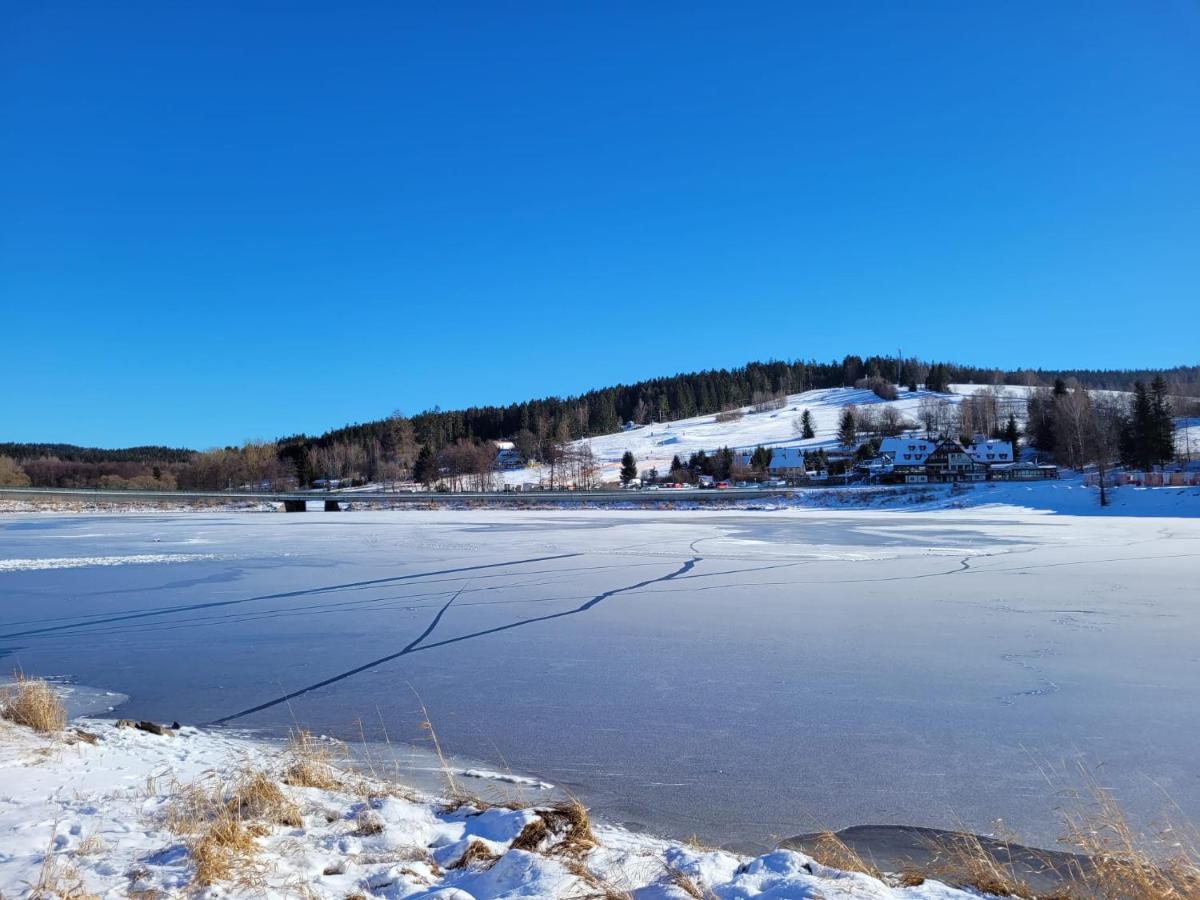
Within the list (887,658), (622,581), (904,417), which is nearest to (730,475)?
(904,417)

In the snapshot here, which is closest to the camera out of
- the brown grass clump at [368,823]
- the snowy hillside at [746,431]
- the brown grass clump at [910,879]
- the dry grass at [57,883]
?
the dry grass at [57,883]

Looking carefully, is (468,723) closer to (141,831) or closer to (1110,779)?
(141,831)

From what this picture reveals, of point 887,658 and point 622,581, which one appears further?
point 622,581

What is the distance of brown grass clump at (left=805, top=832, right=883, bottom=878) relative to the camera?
3502mm

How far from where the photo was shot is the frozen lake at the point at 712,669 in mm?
4738

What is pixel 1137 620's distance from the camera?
377 inches

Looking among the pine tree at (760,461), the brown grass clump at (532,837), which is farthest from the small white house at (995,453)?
the brown grass clump at (532,837)

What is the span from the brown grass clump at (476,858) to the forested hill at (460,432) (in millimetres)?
99453

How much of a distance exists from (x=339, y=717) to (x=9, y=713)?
2302mm

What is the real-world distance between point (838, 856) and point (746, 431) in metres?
139

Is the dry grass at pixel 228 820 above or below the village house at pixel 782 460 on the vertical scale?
below

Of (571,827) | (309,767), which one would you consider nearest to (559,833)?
(571,827)

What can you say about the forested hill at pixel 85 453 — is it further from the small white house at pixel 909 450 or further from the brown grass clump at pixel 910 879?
the brown grass clump at pixel 910 879

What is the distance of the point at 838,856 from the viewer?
12.1ft
